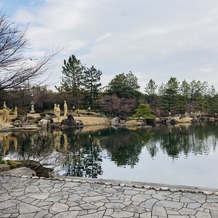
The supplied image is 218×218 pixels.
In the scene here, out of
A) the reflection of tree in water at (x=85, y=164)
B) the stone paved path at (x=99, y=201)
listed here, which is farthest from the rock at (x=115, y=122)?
the stone paved path at (x=99, y=201)

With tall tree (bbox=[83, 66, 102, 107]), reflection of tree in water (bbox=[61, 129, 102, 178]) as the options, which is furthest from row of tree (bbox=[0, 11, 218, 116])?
reflection of tree in water (bbox=[61, 129, 102, 178])

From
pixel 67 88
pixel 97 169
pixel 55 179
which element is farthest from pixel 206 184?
pixel 67 88

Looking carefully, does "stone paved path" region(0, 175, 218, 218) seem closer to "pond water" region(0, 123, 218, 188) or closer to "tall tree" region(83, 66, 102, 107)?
"pond water" region(0, 123, 218, 188)

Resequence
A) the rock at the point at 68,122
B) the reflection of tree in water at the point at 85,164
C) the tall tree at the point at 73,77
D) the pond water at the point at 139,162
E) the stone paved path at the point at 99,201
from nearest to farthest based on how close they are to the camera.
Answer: the stone paved path at the point at 99,201 < the pond water at the point at 139,162 < the reflection of tree in water at the point at 85,164 < the rock at the point at 68,122 < the tall tree at the point at 73,77

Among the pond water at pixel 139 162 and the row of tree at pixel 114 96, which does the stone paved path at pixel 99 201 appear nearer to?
the pond water at pixel 139 162

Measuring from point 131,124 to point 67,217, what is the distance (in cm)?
2956

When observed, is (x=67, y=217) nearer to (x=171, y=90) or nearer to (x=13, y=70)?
(x=13, y=70)

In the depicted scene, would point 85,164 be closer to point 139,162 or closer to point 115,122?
point 139,162

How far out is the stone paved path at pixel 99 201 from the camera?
304cm

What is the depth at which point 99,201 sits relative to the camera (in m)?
3.45

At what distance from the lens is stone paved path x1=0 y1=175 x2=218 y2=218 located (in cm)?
304

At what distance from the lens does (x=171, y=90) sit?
125 ft

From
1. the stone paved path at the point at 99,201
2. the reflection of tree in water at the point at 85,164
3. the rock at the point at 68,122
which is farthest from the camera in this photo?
the rock at the point at 68,122

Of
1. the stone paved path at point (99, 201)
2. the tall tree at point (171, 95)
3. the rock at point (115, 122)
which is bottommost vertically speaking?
the rock at point (115, 122)
